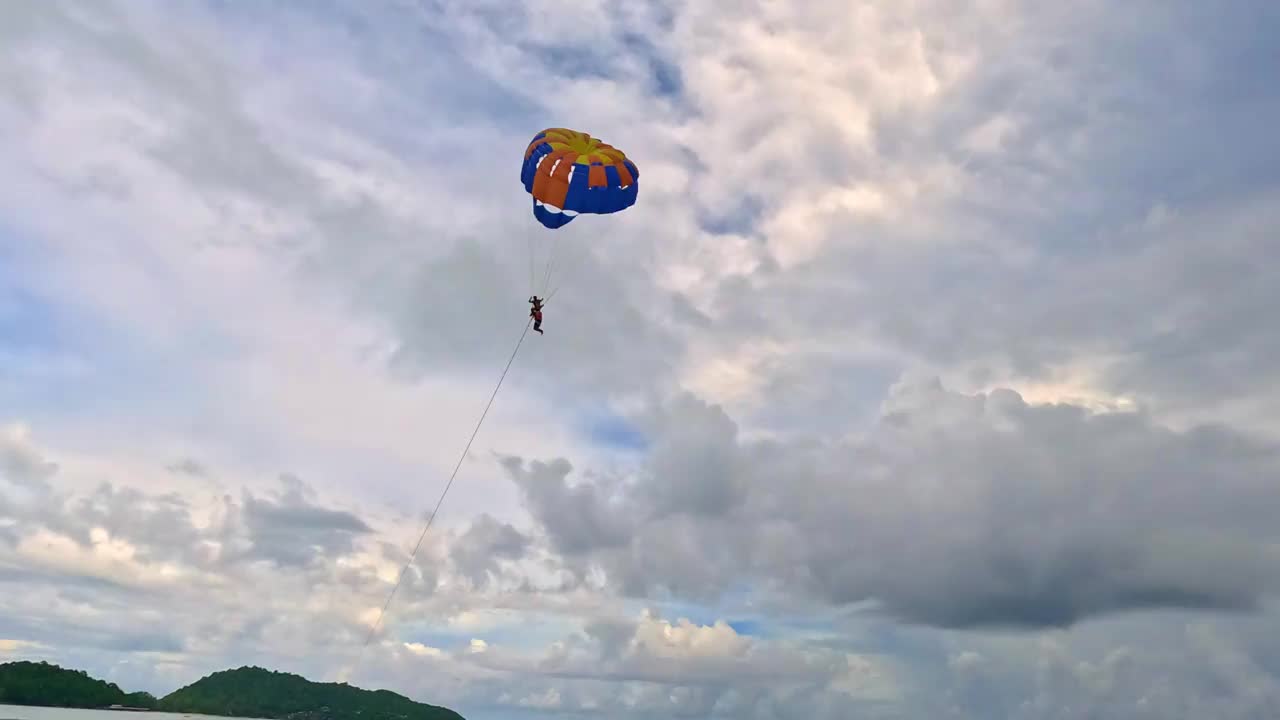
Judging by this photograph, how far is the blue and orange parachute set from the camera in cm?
5338

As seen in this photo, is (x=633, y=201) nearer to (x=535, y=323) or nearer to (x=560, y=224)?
(x=560, y=224)

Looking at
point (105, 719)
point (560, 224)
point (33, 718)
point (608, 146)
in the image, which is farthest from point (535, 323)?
point (105, 719)

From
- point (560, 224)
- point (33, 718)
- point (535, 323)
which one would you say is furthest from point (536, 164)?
point (33, 718)

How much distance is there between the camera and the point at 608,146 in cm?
5903

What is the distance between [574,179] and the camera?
5356cm

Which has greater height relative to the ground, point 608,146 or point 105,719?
point 608,146

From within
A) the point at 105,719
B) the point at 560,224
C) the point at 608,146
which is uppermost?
the point at 608,146

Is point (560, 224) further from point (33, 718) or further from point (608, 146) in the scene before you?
point (33, 718)

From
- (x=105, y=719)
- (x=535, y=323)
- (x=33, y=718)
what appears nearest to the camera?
(x=535, y=323)

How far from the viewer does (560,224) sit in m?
55.8

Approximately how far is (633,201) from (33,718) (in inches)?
5743

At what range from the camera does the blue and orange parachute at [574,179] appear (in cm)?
5338

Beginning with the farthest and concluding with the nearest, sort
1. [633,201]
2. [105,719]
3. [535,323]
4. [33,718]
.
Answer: [105,719], [33,718], [633,201], [535,323]

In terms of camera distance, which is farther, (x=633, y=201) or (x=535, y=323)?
(x=633, y=201)
